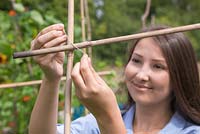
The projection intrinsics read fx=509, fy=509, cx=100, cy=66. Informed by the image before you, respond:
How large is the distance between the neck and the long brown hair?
37mm

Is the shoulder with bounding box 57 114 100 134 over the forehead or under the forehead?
under

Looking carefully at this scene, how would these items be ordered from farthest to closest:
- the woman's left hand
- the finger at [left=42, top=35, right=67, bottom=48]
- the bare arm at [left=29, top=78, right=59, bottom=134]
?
the bare arm at [left=29, top=78, right=59, bottom=134] < the finger at [left=42, top=35, right=67, bottom=48] < the woman's left hand

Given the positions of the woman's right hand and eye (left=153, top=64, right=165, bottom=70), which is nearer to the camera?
the woman's right hand

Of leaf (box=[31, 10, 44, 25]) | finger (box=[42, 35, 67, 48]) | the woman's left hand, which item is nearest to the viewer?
the woman's left hand

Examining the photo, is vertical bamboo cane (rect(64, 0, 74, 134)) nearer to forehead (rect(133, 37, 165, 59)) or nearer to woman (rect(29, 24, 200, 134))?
woman (rect(29, 24, 200, 134))

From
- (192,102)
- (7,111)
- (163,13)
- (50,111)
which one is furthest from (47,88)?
(163,13)

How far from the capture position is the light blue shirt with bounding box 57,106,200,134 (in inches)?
44.1

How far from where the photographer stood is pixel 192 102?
3.91ft

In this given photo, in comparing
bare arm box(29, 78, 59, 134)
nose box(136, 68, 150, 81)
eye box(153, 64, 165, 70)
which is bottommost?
bare arm box(29, 78, 59, 134)

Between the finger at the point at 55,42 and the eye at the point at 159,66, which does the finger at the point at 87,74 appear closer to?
the finger at the point at 55,42

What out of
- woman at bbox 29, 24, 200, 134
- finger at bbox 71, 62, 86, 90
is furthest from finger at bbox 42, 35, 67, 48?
finger at bbox 71, 62, 86, 90

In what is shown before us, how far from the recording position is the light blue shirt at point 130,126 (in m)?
1.12

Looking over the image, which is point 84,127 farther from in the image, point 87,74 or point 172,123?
point 87,74

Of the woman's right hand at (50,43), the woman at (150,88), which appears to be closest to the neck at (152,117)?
the woman at (150,88)
